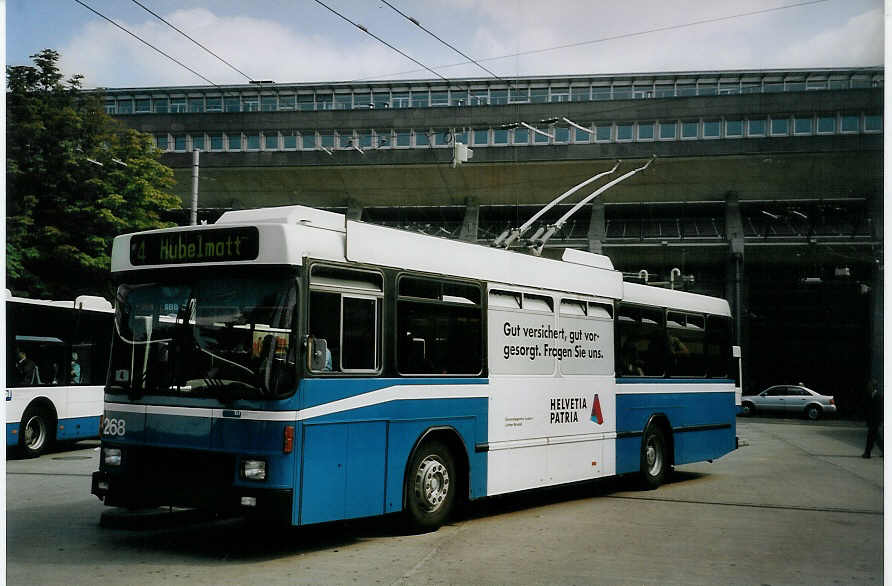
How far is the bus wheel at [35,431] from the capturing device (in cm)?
1691

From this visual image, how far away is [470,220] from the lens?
43.1 meters

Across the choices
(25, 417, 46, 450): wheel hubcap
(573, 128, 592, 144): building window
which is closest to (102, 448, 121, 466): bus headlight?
(25, 417, 46, 450): wheel hubcap

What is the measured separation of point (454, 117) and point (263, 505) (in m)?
35.7

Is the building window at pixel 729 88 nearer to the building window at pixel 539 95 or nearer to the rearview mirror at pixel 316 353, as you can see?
the building window at pixel 539 95

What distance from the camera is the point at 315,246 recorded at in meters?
8.29

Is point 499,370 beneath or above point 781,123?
beneath

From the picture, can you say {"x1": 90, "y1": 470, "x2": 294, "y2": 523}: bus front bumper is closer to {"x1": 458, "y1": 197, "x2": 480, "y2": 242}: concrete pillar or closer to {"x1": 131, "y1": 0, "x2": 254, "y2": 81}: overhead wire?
{"x1": 131, "y1": 0, "x2": 254, "y2": 81}: overhead wire

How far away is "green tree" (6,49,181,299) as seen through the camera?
2162cm

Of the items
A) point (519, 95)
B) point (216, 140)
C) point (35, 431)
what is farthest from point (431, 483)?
point (216, 140)

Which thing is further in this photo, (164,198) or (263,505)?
(164,198)

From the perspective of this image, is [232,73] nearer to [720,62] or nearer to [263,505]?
[720,62]

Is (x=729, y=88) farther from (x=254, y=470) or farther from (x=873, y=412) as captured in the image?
(x=254, y=470)

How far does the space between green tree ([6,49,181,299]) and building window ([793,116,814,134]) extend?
23635 mm

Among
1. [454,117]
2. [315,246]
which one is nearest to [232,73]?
[315,246]
